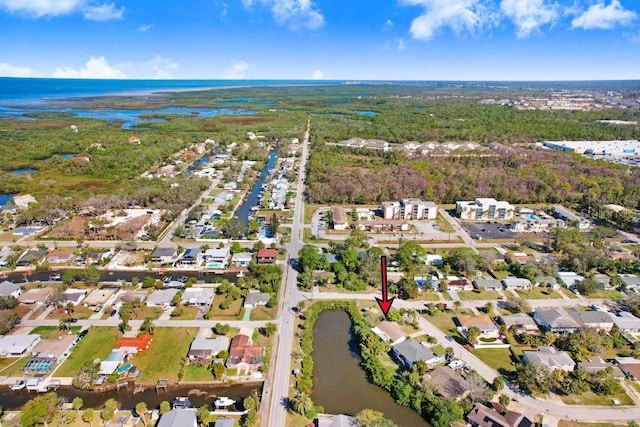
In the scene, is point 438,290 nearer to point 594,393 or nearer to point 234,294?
point 594,393

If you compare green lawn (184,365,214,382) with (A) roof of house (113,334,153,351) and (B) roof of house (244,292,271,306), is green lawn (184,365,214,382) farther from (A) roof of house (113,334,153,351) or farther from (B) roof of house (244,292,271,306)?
(B) roof of house (244,292,271,306)

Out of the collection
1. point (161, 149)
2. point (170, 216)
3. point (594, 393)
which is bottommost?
point (594, 393)

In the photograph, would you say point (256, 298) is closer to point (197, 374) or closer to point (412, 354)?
point (197, 374)

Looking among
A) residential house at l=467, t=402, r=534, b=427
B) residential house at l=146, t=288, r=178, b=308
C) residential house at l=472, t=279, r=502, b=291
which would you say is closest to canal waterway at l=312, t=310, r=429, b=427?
residential house at l=467, t=402, r=534, b=427

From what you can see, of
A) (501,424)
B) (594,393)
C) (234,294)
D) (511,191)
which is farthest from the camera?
(511,191)

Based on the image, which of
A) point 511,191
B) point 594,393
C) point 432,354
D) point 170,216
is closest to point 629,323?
point 594,393

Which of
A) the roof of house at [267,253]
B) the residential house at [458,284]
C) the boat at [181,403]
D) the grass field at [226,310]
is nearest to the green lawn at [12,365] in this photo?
the boat at [181,403]
